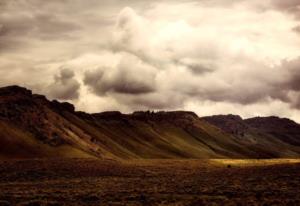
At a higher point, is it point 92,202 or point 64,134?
point 64,134

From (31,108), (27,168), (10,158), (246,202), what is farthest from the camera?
(31,108)

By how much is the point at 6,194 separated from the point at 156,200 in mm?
21421

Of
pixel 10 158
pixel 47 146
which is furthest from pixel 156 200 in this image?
pixel 47 146

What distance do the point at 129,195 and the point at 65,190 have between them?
12.6 meters

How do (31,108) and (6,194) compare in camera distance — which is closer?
(6,194)

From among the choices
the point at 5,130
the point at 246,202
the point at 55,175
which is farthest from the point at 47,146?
the point at 246,202

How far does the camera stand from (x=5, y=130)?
167875 millimetres

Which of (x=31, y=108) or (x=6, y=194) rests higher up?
(x=31, y=108)

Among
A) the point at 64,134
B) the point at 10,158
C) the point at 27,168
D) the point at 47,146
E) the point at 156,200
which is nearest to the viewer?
the point at 156,200

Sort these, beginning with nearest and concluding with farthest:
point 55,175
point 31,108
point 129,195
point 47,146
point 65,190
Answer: point 129,195 < point 65,190 < point 55,175 < point 47,146 < point 31,108

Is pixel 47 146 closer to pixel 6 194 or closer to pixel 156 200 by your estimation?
pixel 6 194

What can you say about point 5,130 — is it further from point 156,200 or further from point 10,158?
point 156,200

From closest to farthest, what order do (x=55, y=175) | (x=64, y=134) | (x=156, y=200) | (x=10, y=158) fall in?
(x=156, y=200)
(x=55, y=175)
(x=10, y=158)
(x=64, y=134)

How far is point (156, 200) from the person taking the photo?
55.0 m
